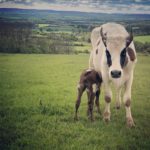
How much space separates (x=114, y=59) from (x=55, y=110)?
784mm

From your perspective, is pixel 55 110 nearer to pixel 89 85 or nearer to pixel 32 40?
pixel 89 85

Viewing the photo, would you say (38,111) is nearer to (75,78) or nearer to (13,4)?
(75,78)

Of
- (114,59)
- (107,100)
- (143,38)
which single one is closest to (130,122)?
(107,100)

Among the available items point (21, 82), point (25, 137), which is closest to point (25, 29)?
point (21, 82)

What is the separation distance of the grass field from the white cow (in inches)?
3.1

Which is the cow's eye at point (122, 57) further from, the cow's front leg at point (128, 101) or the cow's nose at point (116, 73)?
the cow's front leg at point (128, 101)

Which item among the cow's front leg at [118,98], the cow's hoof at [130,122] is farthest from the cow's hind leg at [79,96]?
the cow's hoof at [130,122]

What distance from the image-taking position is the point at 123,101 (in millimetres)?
3713

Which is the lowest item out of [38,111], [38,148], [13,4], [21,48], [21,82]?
[38,148]

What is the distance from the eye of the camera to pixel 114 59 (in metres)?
3.41

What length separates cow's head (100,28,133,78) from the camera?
11.1 feet

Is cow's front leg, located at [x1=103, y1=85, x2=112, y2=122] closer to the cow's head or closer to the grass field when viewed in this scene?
the grass field

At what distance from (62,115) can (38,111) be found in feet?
0.77

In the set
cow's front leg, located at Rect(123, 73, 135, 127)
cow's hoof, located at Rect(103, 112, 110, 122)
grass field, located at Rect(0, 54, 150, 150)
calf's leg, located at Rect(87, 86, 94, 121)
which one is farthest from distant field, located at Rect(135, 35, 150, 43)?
cow's hoof, located at Rect(103, 112, 110, 122)
